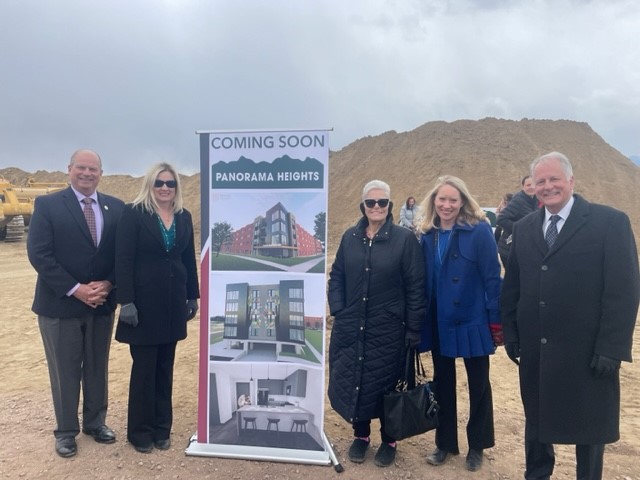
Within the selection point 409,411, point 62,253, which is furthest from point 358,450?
point 62,253

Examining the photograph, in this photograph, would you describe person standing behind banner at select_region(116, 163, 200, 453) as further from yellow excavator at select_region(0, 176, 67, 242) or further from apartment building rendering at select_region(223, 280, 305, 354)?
yellow excavator at select_region(0, 176, 67, 242)

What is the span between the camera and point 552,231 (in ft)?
10.2

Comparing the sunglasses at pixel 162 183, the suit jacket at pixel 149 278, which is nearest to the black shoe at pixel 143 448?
the suit jacket at pixel 149 278

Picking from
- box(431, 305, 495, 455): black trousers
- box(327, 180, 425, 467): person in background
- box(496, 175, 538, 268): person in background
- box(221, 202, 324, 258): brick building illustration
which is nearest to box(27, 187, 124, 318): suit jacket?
box(221, 202, 324, 258): brick building illustration

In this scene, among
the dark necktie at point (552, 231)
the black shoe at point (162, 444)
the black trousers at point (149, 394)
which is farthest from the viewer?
the black shoe at point (162, 444)

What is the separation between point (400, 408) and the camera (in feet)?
11.5

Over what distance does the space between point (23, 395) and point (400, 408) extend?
163 inches

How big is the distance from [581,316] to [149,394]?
10.3 feet

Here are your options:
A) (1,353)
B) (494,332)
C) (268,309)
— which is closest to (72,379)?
(268,309)

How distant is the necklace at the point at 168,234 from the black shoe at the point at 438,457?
101 inches

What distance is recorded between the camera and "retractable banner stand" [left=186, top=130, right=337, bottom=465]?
3.82 meters

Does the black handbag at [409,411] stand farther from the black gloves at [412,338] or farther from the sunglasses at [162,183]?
the sunglasses at [162,183]

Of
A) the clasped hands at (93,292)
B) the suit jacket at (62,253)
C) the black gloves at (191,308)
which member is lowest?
the black gloves at (191,308)

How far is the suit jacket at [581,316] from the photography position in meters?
2.88
